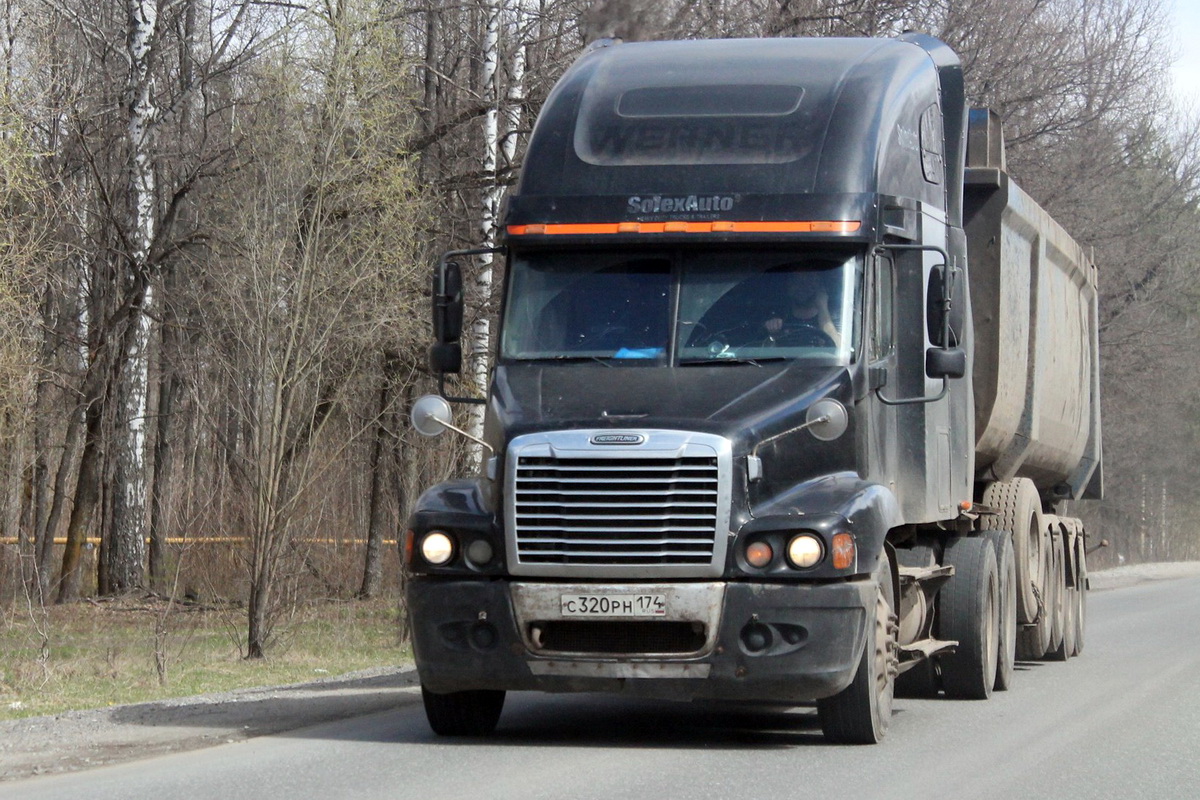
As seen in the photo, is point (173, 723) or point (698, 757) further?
point (173, 723)

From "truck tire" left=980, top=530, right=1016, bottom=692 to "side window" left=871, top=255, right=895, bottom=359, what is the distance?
326 cm

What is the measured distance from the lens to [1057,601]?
15852 millimetres

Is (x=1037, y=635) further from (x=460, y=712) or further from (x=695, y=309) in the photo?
(x=460, y=712)

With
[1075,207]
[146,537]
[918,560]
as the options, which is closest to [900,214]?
[918,560]

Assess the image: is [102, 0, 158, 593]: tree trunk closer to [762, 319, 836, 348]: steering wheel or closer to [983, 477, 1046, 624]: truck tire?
[983, 477, 1046, 624]: truck tire

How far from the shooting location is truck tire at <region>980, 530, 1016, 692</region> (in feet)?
43.0

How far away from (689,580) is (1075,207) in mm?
31153

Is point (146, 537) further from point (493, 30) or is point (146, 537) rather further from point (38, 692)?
point (38, 692)

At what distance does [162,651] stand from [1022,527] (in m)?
7.18

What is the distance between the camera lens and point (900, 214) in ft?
34.0

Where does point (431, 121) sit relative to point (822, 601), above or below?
above

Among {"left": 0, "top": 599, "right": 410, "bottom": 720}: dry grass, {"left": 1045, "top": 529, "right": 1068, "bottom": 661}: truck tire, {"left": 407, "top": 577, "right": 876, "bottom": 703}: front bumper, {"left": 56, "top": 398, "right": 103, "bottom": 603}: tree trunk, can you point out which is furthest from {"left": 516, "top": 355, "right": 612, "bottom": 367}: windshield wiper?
{"left": 56, "top": 398, "right": 103, "bottom": 603}: tree trunk

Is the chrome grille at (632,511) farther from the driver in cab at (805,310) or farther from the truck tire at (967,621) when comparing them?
the truck tire at (967,621)

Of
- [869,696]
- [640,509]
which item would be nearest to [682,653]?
[640,509]
